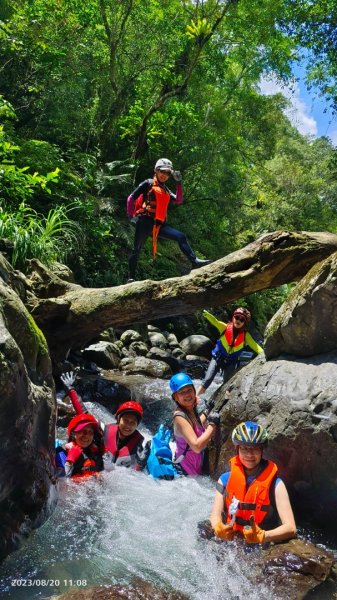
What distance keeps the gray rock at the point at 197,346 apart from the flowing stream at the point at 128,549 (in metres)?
8.03

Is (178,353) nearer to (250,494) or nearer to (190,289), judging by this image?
(190,289)

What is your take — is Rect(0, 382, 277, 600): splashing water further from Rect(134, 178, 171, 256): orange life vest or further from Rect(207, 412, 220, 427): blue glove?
Rect(134, 178, 171, 256): orange life vest

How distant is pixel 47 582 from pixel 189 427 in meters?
2.17

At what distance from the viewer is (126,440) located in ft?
18.1

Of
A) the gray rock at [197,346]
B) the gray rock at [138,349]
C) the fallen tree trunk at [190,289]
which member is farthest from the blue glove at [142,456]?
the gray rock at [197,346]

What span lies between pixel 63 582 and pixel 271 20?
18.6m

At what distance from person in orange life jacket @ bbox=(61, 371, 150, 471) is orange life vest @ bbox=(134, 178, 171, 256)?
326cm

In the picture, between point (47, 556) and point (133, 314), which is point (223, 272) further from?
point (47, 556)

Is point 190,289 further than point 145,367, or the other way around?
point 145,367

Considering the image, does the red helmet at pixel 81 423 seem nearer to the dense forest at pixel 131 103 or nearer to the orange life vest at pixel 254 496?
the orange life vest at pixel 254 496

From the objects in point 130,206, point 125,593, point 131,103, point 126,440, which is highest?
point 131,103

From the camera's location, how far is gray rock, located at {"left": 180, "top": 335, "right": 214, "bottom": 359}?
13.1 meters

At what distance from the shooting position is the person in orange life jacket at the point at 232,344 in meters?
6.79

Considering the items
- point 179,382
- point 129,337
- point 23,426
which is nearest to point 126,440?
point 179,382
